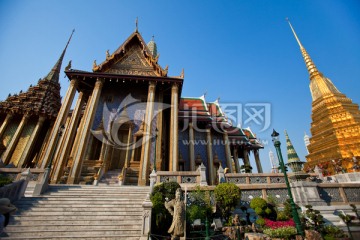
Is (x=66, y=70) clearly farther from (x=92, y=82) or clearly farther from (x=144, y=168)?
(x=144, y=168)

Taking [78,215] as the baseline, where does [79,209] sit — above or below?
above

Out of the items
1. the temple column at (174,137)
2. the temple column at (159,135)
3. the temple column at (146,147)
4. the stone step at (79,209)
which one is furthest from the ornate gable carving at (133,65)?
the stone step at (79,209)

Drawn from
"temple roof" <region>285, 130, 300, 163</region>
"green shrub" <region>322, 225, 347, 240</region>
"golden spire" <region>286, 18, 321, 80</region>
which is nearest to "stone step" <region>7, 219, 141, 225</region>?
"green shrub" <region>322, 225, 347, 240</region>

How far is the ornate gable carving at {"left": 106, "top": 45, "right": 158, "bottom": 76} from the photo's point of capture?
1471 cm

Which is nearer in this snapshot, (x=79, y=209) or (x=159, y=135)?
(x=79, y=209)

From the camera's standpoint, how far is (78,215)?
6141 mm

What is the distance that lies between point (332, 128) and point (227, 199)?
79.6 ft

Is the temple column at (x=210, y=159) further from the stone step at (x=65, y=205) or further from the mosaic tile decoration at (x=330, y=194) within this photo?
the stone step at (x=65, y=205)

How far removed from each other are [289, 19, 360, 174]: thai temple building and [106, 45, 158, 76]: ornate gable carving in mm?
20808

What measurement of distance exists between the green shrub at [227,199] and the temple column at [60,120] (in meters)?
9.08

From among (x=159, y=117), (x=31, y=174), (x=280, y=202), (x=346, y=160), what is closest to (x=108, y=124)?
(x=159, y=117)

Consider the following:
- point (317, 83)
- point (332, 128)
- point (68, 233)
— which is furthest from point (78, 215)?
point (317, 83)

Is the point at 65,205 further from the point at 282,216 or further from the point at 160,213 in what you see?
the point at 282,216

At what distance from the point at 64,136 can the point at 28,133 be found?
1103 centimetres
